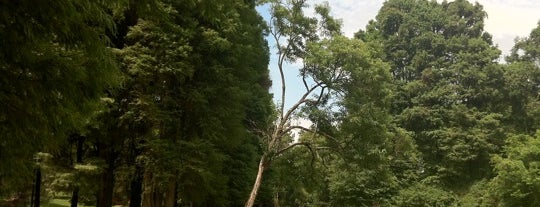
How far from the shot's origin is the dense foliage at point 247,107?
464cm

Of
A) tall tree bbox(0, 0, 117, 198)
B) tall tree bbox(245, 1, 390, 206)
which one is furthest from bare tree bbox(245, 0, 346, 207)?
tall tree bbox(0, 0, 117, 198)

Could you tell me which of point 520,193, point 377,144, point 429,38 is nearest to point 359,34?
point 429,38

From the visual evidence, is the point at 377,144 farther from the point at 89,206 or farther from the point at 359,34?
the point at 89,206

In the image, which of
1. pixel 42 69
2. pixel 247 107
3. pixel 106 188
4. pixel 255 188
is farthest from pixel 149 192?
pixel 42 69

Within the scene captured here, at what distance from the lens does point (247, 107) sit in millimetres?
21344

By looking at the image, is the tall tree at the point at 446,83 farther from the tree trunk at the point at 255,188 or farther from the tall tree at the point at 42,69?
the tall tree at the point at 42,69

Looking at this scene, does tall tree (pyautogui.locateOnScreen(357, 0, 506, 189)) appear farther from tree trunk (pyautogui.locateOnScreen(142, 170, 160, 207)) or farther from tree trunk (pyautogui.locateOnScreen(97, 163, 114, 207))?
tree trunk (pyautogui.locateOnScreen(97, 163, 114, 207))

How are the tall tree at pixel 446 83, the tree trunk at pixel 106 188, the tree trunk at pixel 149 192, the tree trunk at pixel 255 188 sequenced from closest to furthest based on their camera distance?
the tree trunk at pixel 106 188 → the tree trunk at pixel 149 192 → the tree trunk at pixel 255 188 → the tall tree at pixel 446 83

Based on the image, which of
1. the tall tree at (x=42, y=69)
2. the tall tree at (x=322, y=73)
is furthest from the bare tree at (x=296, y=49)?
the tall tree at (x=42, y=69)

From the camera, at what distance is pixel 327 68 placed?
60.6ft

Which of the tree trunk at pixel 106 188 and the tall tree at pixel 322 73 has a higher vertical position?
the tall tree at pixel 322 73

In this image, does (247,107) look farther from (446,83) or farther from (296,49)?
(446,83)

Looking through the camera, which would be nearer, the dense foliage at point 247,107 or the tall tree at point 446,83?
the dense foliage at point 247,107

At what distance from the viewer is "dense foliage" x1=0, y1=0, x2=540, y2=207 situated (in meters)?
4.64
